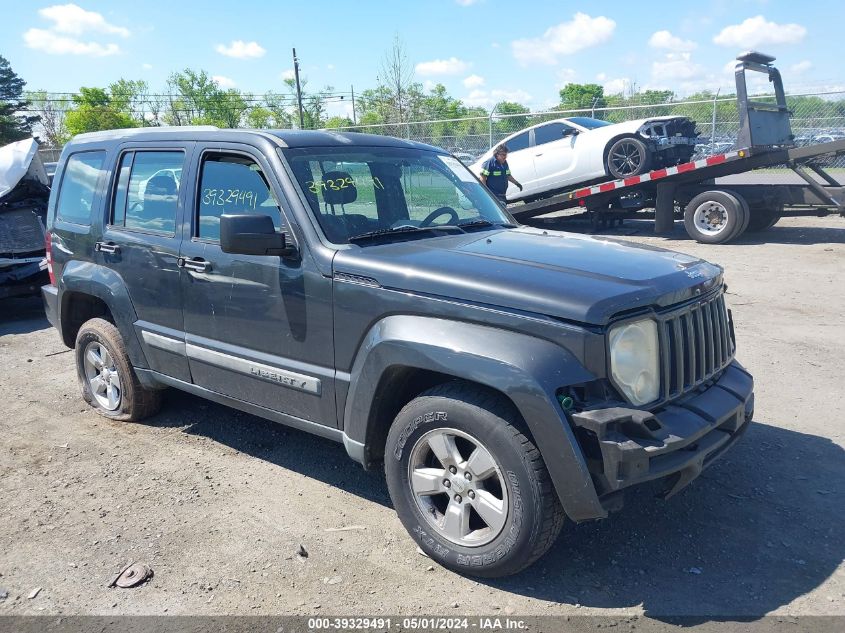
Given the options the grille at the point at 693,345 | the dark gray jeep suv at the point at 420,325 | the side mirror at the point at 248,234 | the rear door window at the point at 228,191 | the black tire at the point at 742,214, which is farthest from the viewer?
the black tire at the point at 742,214

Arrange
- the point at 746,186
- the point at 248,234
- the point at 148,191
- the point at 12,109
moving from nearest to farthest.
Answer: the point at 248,234 → the point at 148,191 → the point at 746,186 → the point at 12,109

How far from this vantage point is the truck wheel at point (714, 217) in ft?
38.8

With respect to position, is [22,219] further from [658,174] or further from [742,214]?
[742,214]

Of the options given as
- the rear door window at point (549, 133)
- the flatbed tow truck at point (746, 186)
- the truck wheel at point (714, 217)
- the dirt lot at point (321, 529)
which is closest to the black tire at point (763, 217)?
the flatbed tow truck at point (746, 186)

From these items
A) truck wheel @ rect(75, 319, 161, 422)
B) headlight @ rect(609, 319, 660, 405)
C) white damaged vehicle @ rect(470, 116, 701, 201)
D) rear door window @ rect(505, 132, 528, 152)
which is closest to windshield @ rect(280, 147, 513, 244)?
headlight @ rect(609, 319, 660, 405)

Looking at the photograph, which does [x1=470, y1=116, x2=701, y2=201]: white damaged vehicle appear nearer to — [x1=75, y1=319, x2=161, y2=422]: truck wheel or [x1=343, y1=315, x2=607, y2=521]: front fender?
[x1=75, y1=319, x2=161, y2=422]: truck wheel

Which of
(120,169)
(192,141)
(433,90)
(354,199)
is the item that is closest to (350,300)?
(354,199)

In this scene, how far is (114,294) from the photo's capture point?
4.72 metres

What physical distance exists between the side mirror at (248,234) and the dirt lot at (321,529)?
1466 millimetres

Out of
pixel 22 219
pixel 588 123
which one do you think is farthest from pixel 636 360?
pixel 588 123

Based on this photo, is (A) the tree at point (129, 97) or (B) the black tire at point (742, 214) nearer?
(B) the black tire at point (742, 214)

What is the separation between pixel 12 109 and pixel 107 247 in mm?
62385

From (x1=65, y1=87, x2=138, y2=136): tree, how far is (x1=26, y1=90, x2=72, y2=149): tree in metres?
1.25

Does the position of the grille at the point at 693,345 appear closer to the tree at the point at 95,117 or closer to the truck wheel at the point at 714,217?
the truck wheel at the point at 714,217
